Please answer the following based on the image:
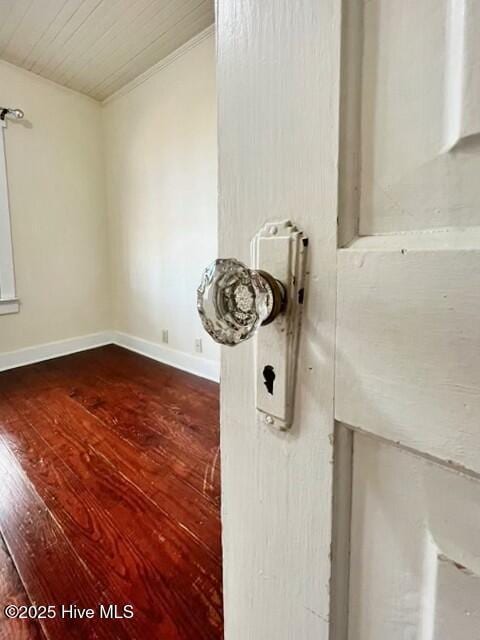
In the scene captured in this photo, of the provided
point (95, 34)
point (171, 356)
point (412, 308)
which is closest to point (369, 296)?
point (412, 308)

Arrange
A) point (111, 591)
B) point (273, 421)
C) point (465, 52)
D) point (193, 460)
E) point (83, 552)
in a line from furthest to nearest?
1. point (193, 460)
2. point (83, 552)
3. point (111, 591)
4. point (273, 421)
5. point (465, 52)

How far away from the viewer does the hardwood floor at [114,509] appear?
0.90 metres

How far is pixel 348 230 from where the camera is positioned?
0.85ft

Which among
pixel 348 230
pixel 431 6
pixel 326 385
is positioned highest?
pixel 431 6

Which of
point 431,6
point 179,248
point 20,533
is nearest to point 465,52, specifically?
point 431,6

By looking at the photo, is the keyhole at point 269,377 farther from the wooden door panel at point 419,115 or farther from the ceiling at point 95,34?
the ceiling at point 95,34

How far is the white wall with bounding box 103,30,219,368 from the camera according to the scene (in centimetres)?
227

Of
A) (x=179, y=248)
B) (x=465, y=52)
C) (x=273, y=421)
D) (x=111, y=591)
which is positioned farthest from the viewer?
(x=179, y=248)

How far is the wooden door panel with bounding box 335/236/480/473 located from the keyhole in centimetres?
6

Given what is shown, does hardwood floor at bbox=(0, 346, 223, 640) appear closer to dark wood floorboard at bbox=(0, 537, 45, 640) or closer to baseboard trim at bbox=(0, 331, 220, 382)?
dark wood floorboard at bbox=(0, 537, 45, 640)

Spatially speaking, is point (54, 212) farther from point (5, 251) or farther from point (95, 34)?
point (95, 34)

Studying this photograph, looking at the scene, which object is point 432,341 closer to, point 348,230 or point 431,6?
point 348,230

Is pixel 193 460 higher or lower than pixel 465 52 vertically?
lower

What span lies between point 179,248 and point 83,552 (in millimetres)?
1946
